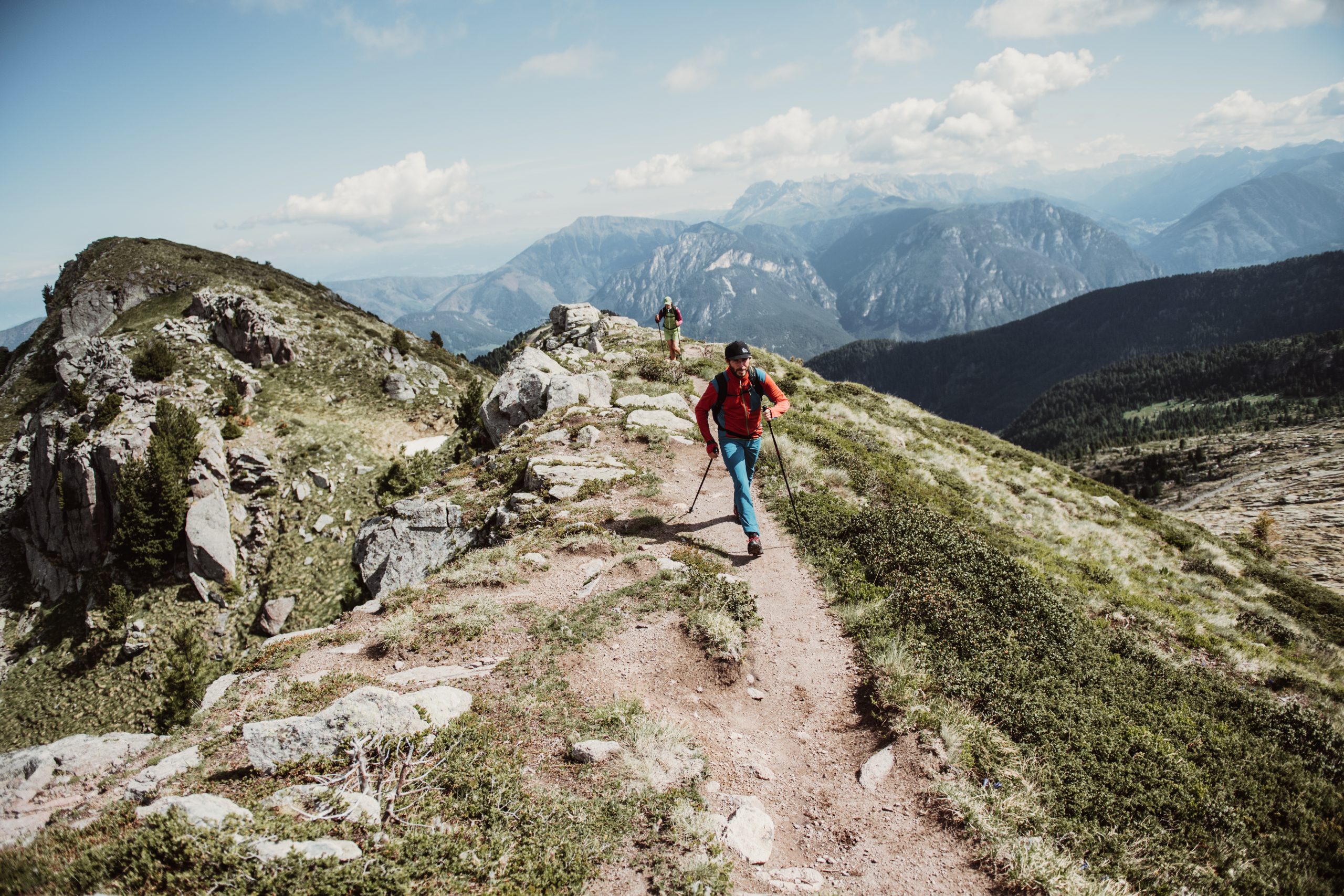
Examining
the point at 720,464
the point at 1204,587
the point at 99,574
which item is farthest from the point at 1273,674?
the point at 99,574

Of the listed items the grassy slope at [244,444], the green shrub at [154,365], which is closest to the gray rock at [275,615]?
the grassy slope at [244,444]

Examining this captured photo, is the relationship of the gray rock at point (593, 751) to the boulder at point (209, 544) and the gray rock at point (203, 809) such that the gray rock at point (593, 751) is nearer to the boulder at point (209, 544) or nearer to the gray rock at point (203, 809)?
the gray rock at point (203, 809)

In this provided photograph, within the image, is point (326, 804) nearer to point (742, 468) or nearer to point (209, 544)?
point (742, 468)

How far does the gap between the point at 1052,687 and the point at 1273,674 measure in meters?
5.97

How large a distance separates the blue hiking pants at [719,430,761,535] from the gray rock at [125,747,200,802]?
A: 946cm

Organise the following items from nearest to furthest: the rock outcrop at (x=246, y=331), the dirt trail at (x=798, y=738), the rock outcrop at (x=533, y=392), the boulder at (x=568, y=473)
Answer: the dirt trail at (x=798, y=738) < the boulder at (x=568, y=473) < the rock outcrop at (x=533, y=392) < the rock outcrop at (x=246, y=331)

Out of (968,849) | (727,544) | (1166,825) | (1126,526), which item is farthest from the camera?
(1126,526)

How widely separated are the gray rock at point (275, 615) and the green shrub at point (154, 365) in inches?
937

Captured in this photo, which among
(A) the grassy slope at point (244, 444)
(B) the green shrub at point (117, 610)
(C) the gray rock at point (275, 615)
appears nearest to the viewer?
(A) the grassy slope at point (244, 444)

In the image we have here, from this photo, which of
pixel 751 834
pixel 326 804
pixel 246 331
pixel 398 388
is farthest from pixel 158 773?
pixel 246 331

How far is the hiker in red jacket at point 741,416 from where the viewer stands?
1202 cm

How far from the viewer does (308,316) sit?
164ft

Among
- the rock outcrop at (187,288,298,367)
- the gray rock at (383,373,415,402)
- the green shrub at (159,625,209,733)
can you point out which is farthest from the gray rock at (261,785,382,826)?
the rock outcrop at (187,288,298,367)

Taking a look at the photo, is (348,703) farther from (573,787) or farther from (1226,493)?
(1226,493)
